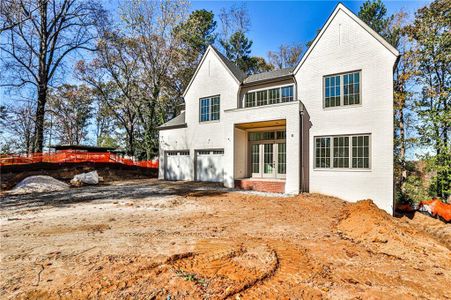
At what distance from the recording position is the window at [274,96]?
43.5 ft

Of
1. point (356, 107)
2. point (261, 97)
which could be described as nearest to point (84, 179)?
point (261, 97)

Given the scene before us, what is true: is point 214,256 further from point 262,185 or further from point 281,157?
point 281,157

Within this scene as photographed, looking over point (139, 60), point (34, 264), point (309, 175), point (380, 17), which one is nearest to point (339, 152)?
point (309, 175)

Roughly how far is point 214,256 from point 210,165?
11676mm

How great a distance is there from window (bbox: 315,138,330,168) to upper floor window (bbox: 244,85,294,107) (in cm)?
309

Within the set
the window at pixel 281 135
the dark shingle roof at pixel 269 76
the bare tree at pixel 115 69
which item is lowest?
the window at pixel 281 135

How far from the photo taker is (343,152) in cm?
1059

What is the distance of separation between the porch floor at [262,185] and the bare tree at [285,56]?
2142 cm

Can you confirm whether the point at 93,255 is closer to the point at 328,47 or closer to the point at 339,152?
the point at 339,152

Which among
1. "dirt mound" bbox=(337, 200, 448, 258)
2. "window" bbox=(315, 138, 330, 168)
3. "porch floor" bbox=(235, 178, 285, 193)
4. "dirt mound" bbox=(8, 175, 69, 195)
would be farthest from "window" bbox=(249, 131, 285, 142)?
"dirt mound" bbox=(8, 175, 69, 195)

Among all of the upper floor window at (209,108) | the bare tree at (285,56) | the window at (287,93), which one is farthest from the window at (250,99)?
the bare tree at (285,56)

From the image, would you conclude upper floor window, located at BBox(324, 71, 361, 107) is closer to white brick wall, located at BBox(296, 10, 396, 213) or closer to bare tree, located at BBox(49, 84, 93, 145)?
white brick wall, located at BBox(296, 10, 396, 213)

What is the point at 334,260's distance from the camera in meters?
4.05

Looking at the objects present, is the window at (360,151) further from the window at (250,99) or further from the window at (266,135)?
the window at (250,99)
